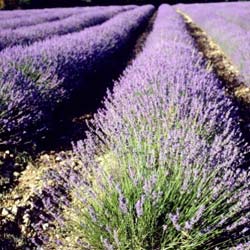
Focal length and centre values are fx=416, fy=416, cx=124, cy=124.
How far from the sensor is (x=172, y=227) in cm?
193

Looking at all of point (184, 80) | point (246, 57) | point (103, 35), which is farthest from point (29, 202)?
point (103, 35)

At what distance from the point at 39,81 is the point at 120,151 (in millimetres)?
2393

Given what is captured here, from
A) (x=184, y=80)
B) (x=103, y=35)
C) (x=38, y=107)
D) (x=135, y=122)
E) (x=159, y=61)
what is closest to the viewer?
(x=135, y=122)

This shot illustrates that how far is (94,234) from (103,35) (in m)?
6.25

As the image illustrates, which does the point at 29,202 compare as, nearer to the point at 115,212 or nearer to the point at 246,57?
the point at 115,212

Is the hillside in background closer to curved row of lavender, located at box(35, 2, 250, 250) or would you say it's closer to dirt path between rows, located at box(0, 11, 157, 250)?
dirt path between rows, located at box(0, 11, 157, 250)

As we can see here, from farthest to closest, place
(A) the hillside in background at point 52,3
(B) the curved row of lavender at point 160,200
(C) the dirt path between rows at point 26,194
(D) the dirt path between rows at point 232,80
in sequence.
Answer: (A) the hillside in background at point 52,3 < (D) the dirt path between rows at point 232,80 < (C) the dirt path between rows at point 26,194 < (B) the curved row of lavender at point 160,200

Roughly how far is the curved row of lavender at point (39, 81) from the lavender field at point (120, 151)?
0.06 ft

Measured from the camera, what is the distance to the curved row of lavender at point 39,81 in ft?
12.1

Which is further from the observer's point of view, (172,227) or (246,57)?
(246,57)

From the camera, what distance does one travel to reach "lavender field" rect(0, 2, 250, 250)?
197cm

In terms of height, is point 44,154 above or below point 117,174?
below

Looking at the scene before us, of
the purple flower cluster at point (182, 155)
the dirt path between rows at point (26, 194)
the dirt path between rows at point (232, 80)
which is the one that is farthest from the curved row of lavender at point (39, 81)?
the dirt path between rows at point (232, 80)

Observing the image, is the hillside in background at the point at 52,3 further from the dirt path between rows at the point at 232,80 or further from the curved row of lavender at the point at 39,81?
the curved row of lavender at the point at 39,81
